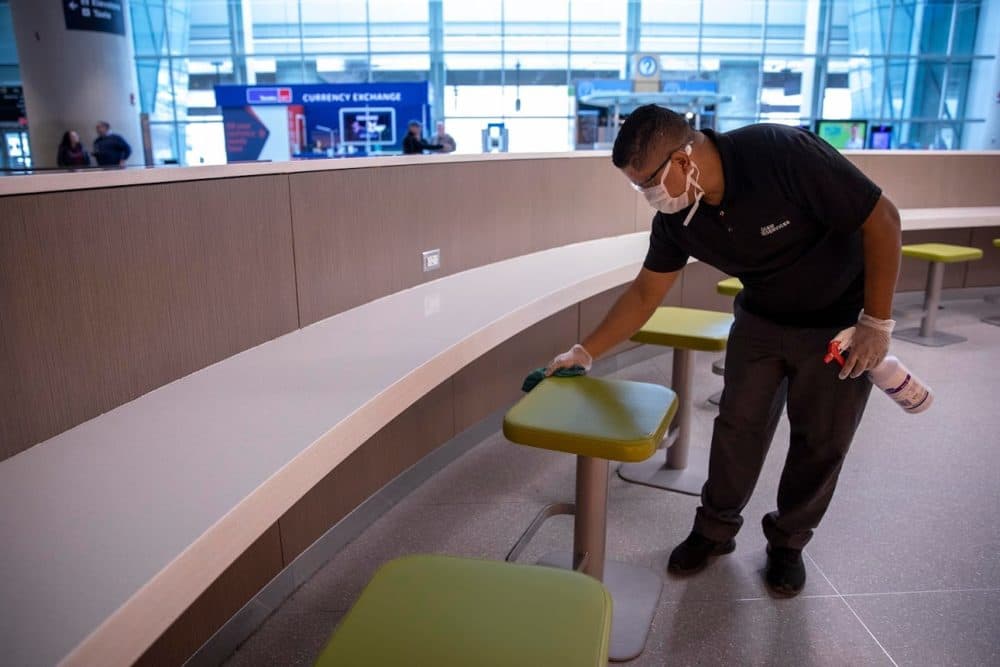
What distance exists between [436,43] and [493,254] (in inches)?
443

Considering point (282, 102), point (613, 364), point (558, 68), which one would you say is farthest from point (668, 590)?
point (558, 68)

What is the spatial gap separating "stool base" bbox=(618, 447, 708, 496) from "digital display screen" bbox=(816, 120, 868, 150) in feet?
19.5

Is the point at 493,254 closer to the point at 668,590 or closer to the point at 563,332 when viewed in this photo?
the point at 563,332

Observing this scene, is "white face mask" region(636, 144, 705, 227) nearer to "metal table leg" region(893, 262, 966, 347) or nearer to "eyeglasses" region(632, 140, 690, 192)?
"eyeglasses" region(632, 140, 690, 192)

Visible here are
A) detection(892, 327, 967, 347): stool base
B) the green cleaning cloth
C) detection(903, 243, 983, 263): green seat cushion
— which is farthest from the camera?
detection(892, 327, 967, 347): stool base

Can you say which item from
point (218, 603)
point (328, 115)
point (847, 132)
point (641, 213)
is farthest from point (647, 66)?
point (218, 603)

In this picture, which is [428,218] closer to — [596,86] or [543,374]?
[543,374]

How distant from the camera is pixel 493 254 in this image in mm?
3049

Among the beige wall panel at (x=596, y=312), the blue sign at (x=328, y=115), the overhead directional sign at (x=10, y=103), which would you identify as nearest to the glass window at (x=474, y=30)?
the blue sign at (x=328, y=115)

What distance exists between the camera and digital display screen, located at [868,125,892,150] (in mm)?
7812

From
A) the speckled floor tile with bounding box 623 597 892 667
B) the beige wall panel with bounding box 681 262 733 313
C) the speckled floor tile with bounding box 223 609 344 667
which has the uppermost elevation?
the beige wall panel with bounding box 681 262 733 313

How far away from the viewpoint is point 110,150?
789 centimetres

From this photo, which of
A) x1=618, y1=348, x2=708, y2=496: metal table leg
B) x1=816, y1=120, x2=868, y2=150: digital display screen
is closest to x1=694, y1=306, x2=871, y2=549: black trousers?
x1=618, y1=348, x2=708, y2=496: metal table leg

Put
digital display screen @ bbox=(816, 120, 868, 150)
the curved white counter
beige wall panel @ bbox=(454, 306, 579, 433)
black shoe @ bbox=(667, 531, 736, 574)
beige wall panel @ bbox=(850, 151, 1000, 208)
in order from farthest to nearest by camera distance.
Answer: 1. digital display screen @ bbox=(816, 120, 868, 150)
2. beige wall panel @ bbox=(850, 151, 1000, 208)
3. beige wall panel @ bbox=(454, 306, 579, 433)
4. black shoe @ bbox=(667, 531, 736, 574)
5. the curved white counter
